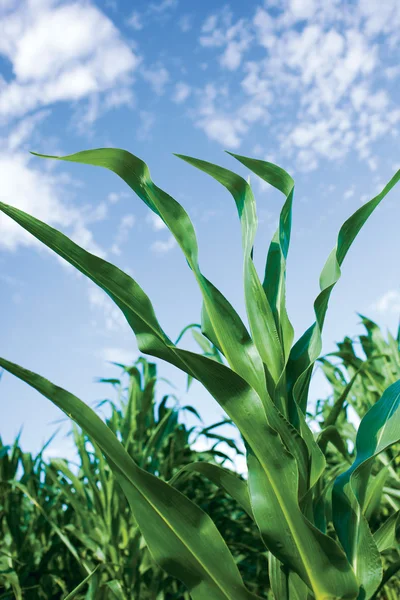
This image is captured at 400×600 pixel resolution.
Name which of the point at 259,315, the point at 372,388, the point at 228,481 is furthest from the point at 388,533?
the point at 372,388

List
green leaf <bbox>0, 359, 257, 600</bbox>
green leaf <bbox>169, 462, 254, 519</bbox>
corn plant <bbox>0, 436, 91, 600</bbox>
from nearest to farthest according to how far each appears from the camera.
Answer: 1. green leaf <bbox>0, 359, 257, 600</bbox>
2. green leaf <bbox>169, 462, 254, 519</bbox>
3. corn plant <bbox>0, 436, 91, 600</bbox>

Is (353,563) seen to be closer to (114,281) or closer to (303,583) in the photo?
(303,583)

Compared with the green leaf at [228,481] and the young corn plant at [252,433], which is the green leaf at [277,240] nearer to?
the young corn plant at [252,433]

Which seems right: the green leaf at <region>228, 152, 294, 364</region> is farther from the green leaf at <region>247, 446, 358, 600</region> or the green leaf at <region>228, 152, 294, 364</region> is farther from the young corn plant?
the green leaf at <region>247, 446, 358, 600</region>

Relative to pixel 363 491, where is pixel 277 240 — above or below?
above

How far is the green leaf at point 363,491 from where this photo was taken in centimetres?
58

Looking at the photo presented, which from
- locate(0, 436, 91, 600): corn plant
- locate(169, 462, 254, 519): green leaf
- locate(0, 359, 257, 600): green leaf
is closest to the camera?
locate(0, 359, 257, 600): green leaf

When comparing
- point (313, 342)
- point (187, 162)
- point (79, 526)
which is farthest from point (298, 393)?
point (79, 526)

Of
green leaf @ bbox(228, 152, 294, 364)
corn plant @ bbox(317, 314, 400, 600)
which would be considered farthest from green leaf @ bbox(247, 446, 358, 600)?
corn plant @ bbox(317, 314, 400, 600)

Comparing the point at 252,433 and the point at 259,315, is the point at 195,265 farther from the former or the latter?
the point at 252,433

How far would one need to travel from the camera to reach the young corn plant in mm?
561

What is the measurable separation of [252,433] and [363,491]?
17 cm

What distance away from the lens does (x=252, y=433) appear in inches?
22.2

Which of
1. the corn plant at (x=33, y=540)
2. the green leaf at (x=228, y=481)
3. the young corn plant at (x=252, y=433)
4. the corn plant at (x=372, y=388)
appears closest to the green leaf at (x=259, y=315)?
the young corn plant at (x=252, y=433)
